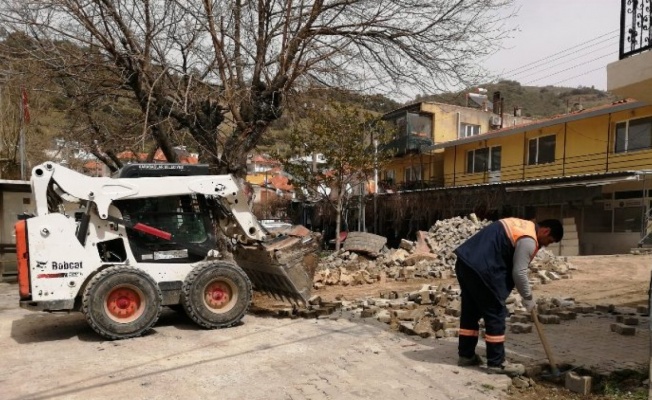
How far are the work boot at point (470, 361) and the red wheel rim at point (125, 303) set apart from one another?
4.19 metres

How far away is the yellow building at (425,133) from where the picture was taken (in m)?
33.2

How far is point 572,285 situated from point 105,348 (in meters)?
10.4

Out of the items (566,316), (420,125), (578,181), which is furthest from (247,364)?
(420,125)

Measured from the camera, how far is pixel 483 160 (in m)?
30.2

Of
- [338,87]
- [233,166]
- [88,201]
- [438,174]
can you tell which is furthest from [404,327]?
[438,174]

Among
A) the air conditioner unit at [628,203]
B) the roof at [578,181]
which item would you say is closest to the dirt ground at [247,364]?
the roof at [578,181]

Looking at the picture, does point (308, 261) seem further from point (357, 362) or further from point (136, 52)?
point (136, 52)

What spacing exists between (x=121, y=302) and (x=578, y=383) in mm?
5546

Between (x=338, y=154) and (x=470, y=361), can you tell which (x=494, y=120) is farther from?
(x=470, y=361)

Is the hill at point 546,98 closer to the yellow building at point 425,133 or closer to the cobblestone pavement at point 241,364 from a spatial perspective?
the yellow building at point 425,133

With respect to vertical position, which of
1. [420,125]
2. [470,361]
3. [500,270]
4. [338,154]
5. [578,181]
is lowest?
[470,361]

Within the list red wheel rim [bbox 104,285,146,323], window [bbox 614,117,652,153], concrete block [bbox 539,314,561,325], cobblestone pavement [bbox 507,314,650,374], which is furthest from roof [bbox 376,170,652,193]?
red wheel rim [bbox 104,285,146,323]

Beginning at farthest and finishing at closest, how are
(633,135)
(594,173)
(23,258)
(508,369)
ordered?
(594,173)
(633,135)
(23,258)
(508,369)

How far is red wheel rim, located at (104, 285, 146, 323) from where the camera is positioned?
6996mm
